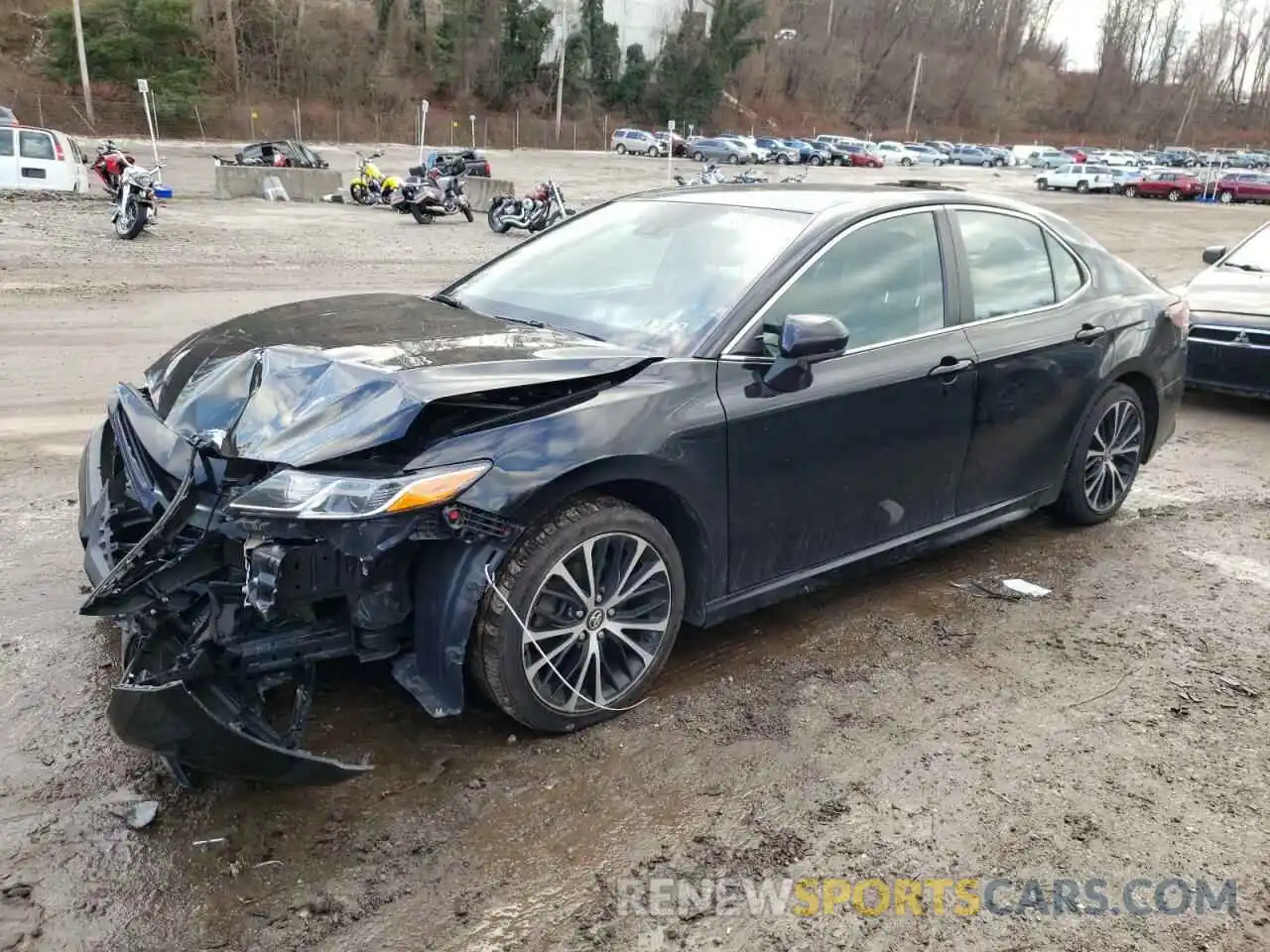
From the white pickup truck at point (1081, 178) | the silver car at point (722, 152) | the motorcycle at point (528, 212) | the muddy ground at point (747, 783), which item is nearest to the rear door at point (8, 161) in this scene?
the motorcycle at point (528, 212)

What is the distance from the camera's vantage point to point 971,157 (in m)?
71.3

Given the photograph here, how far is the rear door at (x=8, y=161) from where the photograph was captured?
2100 cm

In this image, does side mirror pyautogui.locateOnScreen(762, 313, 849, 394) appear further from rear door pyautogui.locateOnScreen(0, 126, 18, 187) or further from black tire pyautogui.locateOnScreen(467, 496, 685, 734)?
rear door pyautogui.locateOnScreen(0, 126, 18, 187)

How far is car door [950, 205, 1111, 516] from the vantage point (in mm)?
4379

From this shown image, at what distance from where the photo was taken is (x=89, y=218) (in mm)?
17906

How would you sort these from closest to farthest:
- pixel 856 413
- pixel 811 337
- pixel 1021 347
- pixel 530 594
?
pixel 530 594, pixel 811 337, pixel 856 413, pixel 1021 347

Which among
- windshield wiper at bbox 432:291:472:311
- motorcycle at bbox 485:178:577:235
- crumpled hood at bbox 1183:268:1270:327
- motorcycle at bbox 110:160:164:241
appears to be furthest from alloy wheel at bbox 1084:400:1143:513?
motorcycle at bbox 485:178:577:235

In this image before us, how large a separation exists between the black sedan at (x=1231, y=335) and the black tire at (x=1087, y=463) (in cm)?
298

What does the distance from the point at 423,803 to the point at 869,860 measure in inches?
50.4

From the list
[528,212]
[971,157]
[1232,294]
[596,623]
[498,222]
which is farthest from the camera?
[971,157]

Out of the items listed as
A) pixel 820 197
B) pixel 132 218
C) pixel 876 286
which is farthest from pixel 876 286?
pixel 132 218

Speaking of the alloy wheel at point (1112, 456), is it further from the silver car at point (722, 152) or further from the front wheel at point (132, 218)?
the silver car at point (722, 152)

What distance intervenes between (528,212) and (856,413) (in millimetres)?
17297

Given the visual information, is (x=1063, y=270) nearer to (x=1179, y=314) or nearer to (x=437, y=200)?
(x=1179, y=314)
